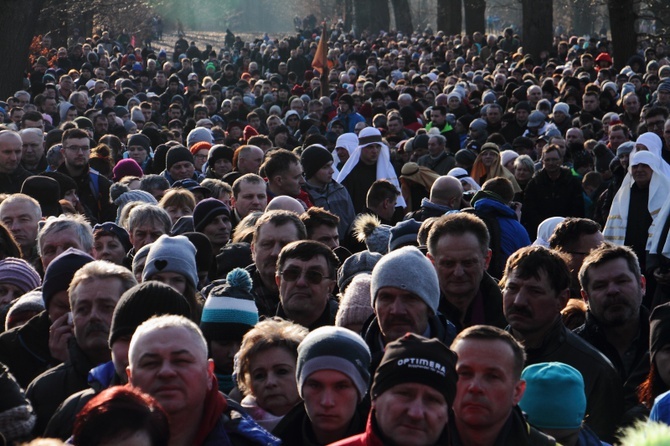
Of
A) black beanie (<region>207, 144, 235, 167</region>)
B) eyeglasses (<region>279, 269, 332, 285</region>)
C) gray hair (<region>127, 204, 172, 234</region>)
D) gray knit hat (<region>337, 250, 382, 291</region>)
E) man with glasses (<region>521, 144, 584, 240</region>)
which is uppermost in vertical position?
eyeglasses (<region>279, 269, 332, 285</region>)

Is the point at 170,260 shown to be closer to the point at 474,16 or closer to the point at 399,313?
the point at 399,313

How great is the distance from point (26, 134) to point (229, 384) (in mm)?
8280

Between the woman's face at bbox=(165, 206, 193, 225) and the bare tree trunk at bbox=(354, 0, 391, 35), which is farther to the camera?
the bare tree trunk at bbox=(354, 0, 391, 35)

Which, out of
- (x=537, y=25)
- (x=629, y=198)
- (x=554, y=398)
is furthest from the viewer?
(x=537, y=25)

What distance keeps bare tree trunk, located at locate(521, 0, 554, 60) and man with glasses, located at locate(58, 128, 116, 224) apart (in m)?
22.2

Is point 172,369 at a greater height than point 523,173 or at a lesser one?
greater

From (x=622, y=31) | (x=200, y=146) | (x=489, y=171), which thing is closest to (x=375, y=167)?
(x=489, y=171)

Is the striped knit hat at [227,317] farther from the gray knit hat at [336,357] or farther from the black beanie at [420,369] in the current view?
the black beanie at [420,369]

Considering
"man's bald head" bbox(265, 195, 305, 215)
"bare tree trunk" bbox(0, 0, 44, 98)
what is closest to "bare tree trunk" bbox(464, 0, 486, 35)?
"bare tree trunk" bbox(0, 0, 44, 98)

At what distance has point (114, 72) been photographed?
3122 cm

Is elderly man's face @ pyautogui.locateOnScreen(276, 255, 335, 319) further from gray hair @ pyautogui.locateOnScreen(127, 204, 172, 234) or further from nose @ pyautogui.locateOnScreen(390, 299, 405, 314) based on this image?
gray hair @ pyautogui.locateOnScreen(127, 204, 172, 234)

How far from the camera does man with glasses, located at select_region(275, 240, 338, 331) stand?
6184 mm

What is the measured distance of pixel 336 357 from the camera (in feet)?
15.0

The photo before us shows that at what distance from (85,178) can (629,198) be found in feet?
17.7
